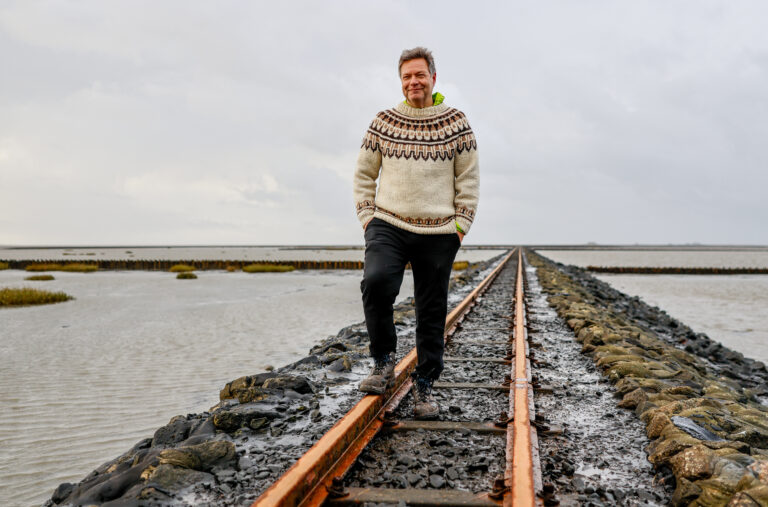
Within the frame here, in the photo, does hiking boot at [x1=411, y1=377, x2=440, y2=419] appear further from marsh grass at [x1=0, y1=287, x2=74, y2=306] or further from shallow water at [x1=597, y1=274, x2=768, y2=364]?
marsh grass at [x1=0, y1=287, x2=74, y2=306]

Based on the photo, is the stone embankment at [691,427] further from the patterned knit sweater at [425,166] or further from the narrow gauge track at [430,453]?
the patterned knit sweater at [425,166]

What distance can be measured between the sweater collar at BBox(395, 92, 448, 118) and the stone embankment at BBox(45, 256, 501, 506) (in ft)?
6.16

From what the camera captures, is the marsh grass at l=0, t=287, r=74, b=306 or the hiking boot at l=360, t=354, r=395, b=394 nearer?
the hiking boot at l=360, t=354, r=395, b=394

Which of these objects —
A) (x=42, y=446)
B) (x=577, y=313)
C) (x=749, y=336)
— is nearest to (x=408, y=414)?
(x=42, y=446)

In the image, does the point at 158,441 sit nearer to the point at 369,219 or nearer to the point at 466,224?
the point at 369,219

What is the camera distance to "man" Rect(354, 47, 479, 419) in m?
2.99

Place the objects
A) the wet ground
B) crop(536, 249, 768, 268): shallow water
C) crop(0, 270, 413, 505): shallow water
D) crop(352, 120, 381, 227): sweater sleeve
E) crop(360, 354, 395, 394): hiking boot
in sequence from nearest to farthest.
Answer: the wet ground → crop(352, 120, 381, 227): sweater sleeve → crop(360, 354, 395, 394): hiking boot → crop(0, 270, 413, 505): shallow water → crop(536, 249, 768, 268): shallow water

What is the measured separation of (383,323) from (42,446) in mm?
3044

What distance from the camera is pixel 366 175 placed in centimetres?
312

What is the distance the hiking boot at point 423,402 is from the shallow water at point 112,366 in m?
2.39

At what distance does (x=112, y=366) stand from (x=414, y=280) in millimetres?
5705

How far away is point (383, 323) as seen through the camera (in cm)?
323

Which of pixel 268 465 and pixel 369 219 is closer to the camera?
pixel 268 465

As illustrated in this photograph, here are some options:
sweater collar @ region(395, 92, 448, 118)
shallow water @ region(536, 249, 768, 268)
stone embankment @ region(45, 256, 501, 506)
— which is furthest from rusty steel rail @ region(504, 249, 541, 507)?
shallow water @ region(536, 249, 768, 268)
